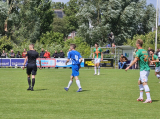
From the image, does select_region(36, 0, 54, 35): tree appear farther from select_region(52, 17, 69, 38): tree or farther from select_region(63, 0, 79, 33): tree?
select_region(52, 17, 69, 38): tree

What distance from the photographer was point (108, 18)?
174 ft

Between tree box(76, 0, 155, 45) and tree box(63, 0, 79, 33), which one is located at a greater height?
tree box(63, 0, 79, 33)

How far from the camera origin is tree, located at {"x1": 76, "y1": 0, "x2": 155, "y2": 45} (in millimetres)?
52625

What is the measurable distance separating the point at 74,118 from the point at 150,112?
1993 millimetres

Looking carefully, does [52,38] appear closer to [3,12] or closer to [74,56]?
[3,12]

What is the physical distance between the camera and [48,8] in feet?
225

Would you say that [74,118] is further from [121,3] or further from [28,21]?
[28,21]

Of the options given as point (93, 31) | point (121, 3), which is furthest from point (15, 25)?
point (121, 3)

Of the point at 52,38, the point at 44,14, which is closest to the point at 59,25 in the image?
the point at 44,14

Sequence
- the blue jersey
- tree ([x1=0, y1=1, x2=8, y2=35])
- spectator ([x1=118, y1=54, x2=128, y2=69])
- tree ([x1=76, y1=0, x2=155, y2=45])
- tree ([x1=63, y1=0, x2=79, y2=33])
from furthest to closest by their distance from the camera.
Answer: tree ([x1=63, y1=0, x2=79, y2=33])
tree ([x1=76, y1=0, x2=155, y2=45])
tree ([x1=0, y1=1, x2=8, y2=35])
spectator ([x1=118, y1=54, x2=128, y2=69])
the blue jersey

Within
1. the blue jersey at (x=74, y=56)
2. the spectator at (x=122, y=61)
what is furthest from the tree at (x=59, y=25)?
the blue jersey at (x=74, y=56)

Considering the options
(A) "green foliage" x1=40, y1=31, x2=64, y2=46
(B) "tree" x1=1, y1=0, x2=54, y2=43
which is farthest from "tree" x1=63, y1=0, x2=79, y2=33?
(B) "tree" x1=1, y1=0, x2=54, y2=43

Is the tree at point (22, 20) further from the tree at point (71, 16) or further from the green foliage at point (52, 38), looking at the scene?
the tree at point (71, 16)

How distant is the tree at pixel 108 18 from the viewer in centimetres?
5262
